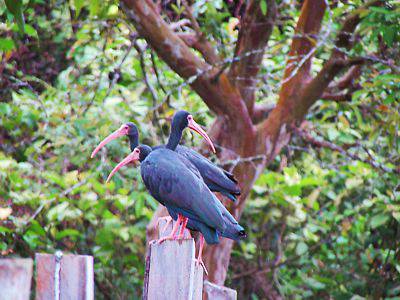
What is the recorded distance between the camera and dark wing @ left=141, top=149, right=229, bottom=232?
3.84 m

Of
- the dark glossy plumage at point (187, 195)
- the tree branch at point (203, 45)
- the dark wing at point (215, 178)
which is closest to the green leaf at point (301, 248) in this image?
the tree branch at point (203, 45)

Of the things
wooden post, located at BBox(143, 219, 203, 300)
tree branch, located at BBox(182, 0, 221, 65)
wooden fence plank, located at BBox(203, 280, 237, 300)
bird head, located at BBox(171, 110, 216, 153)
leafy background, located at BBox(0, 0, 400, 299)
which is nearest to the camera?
wooden post, located at BBox(143, 219, 203, 300)

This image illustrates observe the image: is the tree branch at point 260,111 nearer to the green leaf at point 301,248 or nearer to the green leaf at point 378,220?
the green leaf at point 378,220

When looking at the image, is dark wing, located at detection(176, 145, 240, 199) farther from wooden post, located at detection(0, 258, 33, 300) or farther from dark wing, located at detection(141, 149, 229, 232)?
wooden post, located at detection(0, 258, 33, 300)

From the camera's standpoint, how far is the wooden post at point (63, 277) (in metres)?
2.78

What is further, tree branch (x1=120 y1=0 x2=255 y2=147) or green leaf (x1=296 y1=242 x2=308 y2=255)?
green leaf (x1=296 y1=242 x2=308 y2=255)

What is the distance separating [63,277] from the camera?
283 centimetres

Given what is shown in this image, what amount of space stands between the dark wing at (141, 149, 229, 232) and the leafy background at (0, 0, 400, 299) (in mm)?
2358

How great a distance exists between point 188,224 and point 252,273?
4.40 metres

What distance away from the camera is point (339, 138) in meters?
8.28

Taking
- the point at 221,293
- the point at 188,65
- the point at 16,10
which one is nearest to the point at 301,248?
the point at 188,65

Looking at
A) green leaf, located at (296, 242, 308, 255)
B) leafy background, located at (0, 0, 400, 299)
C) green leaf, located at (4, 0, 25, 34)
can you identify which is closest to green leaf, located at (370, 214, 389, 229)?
leafy background, located at (0, 0, 400, 299)

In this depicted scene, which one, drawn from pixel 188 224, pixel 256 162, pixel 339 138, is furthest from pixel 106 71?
pixel 188 224

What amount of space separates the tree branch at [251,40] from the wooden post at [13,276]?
179 inches
